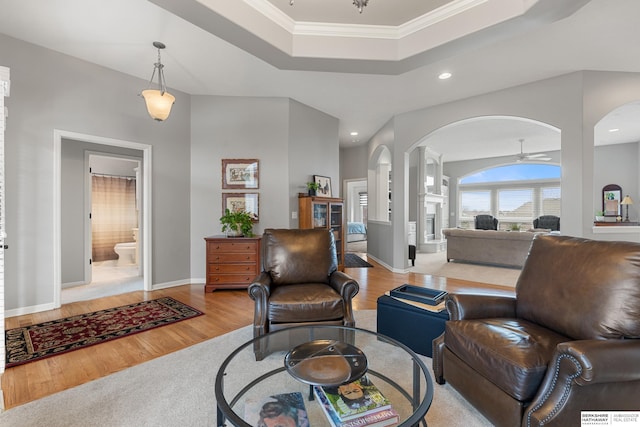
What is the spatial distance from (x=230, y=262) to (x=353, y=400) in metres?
3.05

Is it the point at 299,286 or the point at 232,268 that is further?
the point at 232,268

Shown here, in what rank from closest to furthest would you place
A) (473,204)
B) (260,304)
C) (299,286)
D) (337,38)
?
(260,304) → (299,286) → (337,38) → (473,204)

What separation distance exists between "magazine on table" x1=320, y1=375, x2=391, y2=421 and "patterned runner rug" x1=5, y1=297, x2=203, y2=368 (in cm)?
227

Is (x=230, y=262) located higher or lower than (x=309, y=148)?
lower

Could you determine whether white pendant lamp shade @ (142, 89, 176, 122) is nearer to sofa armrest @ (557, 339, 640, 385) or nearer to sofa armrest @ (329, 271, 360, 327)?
sofa armrest @ (329, 271, 360, 327)

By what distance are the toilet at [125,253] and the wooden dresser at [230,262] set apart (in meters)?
2.83

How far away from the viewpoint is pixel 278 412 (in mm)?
1212

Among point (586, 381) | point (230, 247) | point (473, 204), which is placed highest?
point (473, 204)

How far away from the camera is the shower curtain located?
5.93 meters

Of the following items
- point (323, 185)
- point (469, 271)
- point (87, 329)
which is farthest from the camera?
point (469, 271)

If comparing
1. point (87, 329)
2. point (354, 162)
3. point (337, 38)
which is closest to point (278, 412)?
point (87, 329)

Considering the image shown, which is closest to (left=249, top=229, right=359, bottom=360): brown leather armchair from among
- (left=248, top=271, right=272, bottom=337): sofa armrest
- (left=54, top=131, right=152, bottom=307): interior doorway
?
(left=248, top=271, right=272, bottom=337): sofa armrest

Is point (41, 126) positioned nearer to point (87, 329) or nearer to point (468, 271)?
point (87, 329)

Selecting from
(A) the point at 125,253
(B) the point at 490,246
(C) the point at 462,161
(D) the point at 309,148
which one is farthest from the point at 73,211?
(C) the point at 462,161
